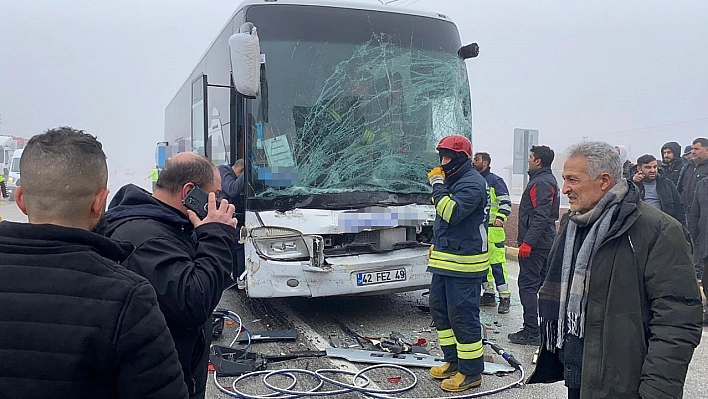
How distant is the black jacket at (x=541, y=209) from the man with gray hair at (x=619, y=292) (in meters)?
2.81

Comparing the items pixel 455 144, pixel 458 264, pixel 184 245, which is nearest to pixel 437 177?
pixel 455 144

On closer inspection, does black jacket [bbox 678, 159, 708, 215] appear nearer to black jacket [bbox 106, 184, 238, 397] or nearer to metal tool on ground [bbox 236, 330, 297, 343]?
metal tool on ground [bbox 236, 330, 297, 343]

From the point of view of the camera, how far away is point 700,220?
603 centimetres

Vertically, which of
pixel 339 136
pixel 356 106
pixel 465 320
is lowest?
pixel 465 320

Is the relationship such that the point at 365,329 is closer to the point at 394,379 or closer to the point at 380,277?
the point at 380,277

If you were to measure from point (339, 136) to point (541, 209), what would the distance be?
2084 mm

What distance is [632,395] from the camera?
7.41ft

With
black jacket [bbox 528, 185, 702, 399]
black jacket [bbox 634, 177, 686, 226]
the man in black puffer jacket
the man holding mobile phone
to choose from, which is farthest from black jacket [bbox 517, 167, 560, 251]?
the man in black puffer jacket

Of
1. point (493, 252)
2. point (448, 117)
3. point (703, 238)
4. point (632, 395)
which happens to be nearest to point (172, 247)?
point (632, 395)

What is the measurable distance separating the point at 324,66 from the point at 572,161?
345cm

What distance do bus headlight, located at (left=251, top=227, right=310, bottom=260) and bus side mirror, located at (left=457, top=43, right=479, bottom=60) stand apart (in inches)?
107

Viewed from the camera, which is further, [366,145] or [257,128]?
[366,145]

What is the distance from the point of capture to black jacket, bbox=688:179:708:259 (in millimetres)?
5898

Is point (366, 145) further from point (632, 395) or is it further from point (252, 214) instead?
point (632, 395)
